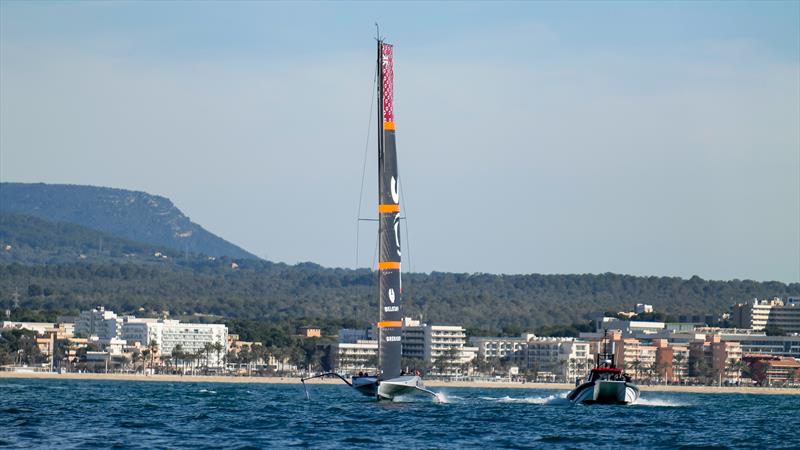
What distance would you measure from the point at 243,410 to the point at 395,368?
33.7 ft

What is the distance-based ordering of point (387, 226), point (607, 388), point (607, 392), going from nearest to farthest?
point (387, 226) → point (607, 388) → point (607, 392)

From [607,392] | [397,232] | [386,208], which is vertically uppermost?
[386,208]

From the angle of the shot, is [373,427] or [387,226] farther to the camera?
[387,226]

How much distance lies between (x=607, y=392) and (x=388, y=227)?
64.4 feet

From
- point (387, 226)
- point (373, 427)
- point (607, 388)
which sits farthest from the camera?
point (607, 388)

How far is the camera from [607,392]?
315 feet

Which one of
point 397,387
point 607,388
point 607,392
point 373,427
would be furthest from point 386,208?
point 607,392

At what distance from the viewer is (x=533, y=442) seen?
2552 inches

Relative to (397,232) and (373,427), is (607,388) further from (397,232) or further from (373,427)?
(373,427)

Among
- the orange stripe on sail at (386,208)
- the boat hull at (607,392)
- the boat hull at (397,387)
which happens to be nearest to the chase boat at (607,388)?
the boat hull at (607,392)

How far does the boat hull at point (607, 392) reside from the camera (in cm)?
9556

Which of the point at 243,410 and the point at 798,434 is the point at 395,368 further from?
the point at 798,434

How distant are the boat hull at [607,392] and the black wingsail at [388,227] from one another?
1631 cm

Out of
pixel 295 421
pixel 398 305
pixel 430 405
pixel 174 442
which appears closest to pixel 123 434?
pixel 174 442
